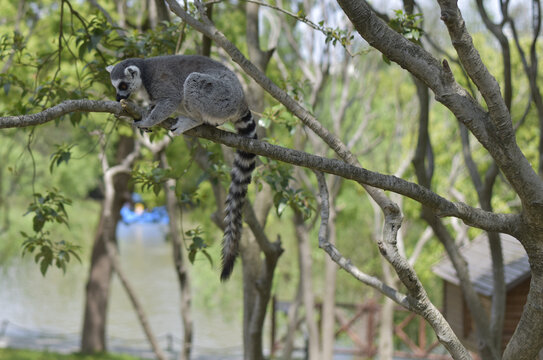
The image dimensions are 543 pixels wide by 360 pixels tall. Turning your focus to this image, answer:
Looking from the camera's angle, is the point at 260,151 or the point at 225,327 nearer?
the point at 260,151

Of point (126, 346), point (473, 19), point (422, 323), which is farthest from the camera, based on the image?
point (473, 19)

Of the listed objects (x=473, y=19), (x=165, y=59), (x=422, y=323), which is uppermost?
(x=473, y=19)

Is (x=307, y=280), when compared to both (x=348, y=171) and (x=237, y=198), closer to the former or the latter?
(x=237, y=198)

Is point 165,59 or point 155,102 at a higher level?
point 165,59

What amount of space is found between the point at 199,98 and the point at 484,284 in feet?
13.9

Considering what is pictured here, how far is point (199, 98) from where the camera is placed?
345 cm

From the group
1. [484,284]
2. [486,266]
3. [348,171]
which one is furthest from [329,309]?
[348,171]

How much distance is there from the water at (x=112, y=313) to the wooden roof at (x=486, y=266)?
9.62 metres

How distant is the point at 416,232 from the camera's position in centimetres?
1972

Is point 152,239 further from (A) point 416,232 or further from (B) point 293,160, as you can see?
(B) point 293,160

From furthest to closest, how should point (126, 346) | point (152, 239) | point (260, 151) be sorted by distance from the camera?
1. point (152, 239)
2. point (126, 346)
3. point (260, 151)

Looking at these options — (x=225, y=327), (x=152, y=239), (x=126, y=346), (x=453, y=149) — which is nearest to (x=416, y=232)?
(x=453, y=149)

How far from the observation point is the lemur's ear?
3.51 m

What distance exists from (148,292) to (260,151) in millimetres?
21440
